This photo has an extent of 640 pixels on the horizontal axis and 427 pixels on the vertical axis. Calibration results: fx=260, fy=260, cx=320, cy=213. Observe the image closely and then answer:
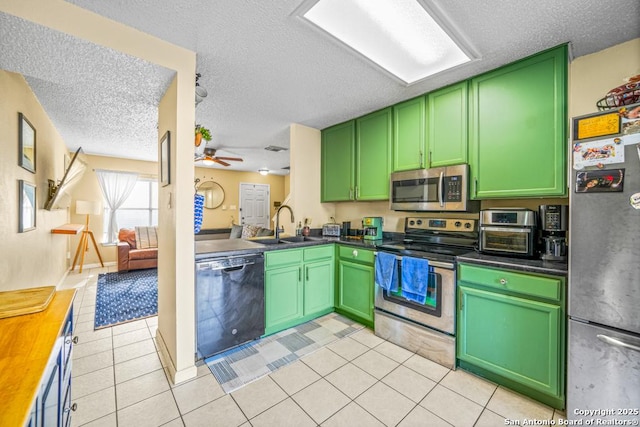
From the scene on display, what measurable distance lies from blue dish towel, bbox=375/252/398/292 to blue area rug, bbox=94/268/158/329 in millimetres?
2672

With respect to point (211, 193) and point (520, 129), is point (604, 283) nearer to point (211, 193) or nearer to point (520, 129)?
point (520, 129)

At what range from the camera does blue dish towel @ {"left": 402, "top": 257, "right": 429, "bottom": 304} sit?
2.11 meters

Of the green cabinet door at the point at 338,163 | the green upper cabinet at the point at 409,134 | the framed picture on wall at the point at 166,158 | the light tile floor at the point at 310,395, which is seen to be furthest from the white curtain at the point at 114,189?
the green upper cabinet at the point at 409,134

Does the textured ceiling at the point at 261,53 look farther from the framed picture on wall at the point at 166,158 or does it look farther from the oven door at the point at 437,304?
the oven door at the point at 437,304

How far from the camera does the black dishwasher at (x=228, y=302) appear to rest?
2062 mm

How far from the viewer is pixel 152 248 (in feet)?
17.0

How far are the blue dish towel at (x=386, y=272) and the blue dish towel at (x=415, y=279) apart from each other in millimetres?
107

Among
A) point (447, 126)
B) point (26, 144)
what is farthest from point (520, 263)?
point (26, 144)

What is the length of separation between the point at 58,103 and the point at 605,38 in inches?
184

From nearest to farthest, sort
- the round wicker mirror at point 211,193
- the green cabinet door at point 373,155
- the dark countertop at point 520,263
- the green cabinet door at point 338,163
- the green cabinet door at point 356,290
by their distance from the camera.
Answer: the dark countertop at point 520,263, the green cabinet door at point 356,290, the green cabinet door at point 373,155, the green cabinet door at point 338,163, the round wicker mirror at point 211,193

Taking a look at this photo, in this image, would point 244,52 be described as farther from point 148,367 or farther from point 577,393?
point 577,393

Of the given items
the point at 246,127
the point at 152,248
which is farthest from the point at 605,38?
the point at 152,248

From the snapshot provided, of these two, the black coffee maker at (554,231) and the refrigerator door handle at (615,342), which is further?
the black coffee maker at (554,231)

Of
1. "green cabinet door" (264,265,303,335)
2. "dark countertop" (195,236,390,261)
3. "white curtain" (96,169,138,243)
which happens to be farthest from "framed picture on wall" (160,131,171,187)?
"white curtain" (96,169,138,243)
